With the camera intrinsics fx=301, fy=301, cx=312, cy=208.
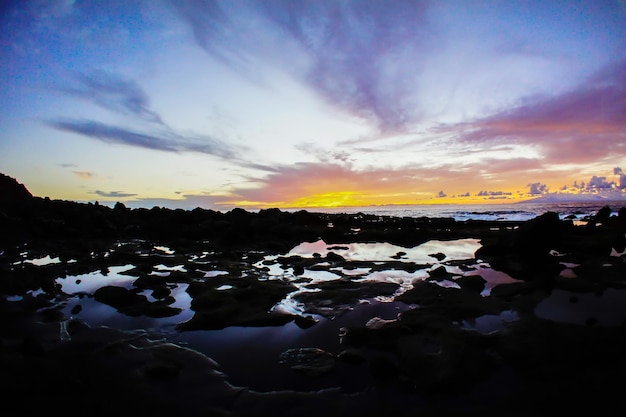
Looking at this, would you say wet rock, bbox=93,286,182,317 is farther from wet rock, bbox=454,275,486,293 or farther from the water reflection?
the water reflection

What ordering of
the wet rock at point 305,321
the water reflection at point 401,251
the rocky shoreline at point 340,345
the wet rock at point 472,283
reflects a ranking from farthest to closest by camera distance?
the water reflection at point 401,251 → the wet rock at point 472,283 → the wet rock at point 305,321 → the rocky shoreline at point 340,345

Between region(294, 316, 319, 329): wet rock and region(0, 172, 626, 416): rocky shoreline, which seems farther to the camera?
region(294, 316, 319, 329): wet rock

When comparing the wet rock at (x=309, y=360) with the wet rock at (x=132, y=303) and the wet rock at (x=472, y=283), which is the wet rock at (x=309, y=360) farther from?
the wet rock at (x=472, y=283)

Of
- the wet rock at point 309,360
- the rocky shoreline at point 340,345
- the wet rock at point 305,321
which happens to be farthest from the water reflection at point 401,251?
the wet rock at point 309,360

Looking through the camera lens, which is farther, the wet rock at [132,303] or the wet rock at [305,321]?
the wet rock at [132,303]

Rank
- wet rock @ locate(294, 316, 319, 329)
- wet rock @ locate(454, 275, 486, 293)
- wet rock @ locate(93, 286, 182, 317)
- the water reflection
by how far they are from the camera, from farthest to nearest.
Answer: the water reflection < wet rock @ locate(454, 275, 486, 293) < wet rock @ locate(93, 286, 182, 317) < wet rock @ locate(294, 316, 319, 329)

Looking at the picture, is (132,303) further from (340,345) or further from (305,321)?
(340,345)

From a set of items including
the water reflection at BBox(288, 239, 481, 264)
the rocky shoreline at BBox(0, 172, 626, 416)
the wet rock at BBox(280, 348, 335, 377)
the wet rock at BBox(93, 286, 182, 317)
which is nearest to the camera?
the rocky shoreline at BBox(0, 172, 626, 416)

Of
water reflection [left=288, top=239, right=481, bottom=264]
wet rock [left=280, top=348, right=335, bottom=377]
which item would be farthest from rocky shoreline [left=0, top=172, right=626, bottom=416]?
water reflection [left=288, top=239, right=481, bottom=264]

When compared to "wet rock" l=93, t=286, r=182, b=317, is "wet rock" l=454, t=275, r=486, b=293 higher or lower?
lower

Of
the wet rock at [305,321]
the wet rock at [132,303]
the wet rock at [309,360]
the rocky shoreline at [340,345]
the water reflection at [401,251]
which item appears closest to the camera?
the rocky shoreline at [340,345]

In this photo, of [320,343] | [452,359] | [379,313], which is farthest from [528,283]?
[320,343]

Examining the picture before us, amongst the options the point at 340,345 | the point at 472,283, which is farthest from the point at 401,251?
the point at 340,345

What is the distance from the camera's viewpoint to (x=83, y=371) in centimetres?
580
